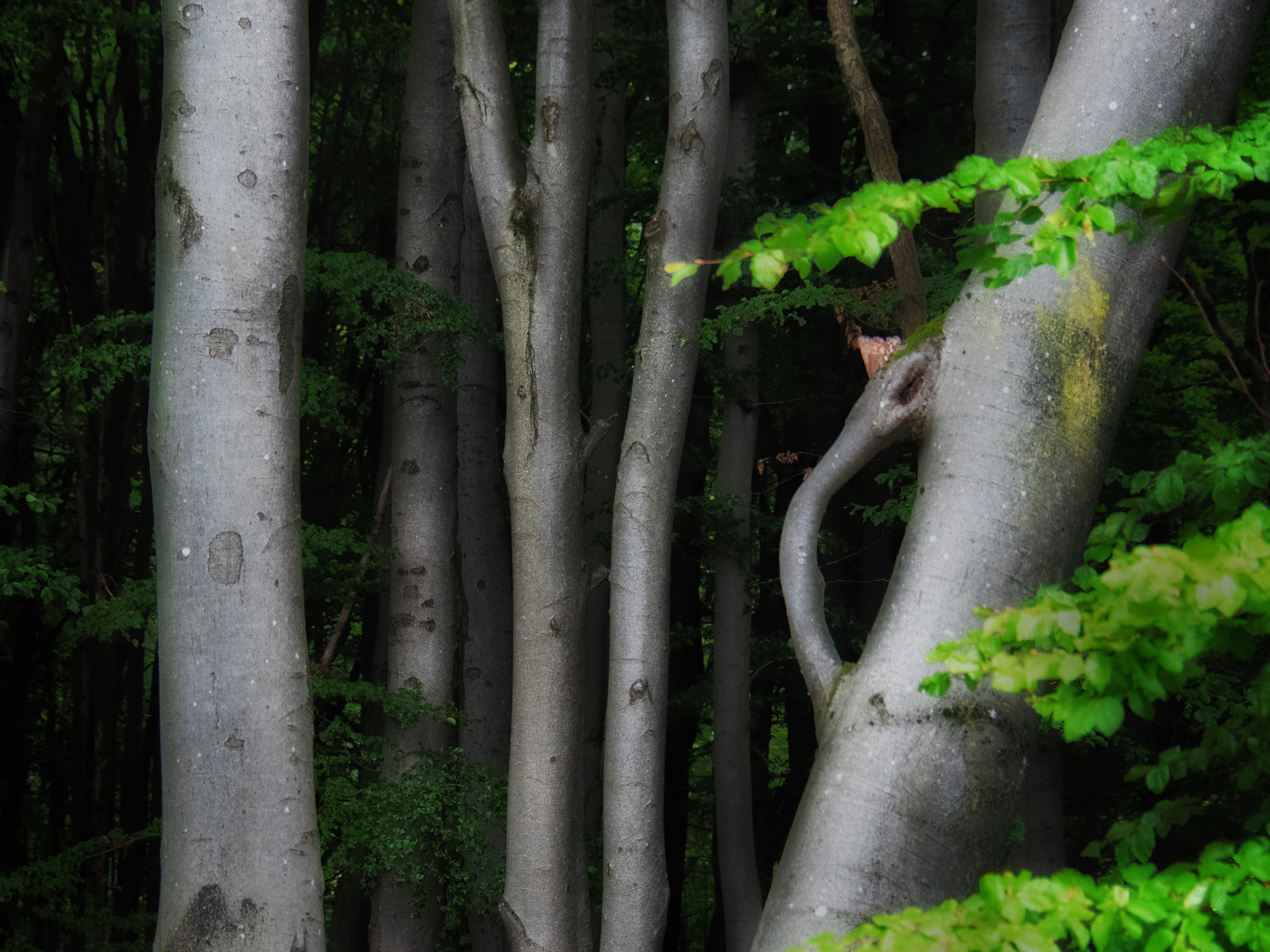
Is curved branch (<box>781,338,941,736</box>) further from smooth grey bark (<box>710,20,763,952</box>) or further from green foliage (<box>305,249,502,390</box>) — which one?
smooth grey bark (<box>710,20,763,952</box>)

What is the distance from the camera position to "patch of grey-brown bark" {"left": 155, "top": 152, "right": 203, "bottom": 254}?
116 inches

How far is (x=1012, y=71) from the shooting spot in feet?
18.3

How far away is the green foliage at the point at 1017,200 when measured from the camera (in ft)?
4.98

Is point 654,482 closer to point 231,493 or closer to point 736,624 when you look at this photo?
point 231,493

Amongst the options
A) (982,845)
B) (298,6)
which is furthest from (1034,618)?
(298,6)

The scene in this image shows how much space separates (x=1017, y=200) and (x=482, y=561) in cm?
713

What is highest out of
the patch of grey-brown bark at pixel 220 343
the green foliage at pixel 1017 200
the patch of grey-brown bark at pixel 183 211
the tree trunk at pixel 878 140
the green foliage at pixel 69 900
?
the tree trunk at pixel 878 140

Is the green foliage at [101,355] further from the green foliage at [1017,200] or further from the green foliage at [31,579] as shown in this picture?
Result: the green foliage at [1017,200]

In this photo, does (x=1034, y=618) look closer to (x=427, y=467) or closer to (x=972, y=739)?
(x=972, y=739)

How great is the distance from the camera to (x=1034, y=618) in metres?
1.33

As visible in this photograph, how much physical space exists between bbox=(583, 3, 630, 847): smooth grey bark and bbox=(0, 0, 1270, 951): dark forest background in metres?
0.48

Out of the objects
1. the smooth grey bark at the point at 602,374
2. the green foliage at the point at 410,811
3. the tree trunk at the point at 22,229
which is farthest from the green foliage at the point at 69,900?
the smooth grey bark at the point at 602,374

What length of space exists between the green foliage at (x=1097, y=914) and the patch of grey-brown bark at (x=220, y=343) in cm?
226

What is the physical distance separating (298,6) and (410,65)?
175 inches
